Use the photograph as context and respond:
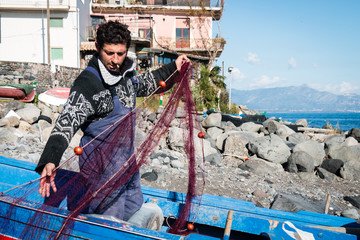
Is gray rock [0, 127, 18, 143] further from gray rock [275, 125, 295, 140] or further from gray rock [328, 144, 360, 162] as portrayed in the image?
gray rock [275, 125, 295, 140]

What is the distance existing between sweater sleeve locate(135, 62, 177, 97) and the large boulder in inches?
263

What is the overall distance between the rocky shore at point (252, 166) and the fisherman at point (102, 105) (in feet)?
10.5

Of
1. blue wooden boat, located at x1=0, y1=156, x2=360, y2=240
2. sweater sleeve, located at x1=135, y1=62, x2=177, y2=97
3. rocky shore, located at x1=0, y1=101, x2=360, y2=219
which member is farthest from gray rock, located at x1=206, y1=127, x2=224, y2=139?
sweater sleeve, located at x1=135, y1=62, x2=177, y2=97

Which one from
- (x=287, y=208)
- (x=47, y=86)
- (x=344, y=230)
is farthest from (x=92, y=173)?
(x=47, y=86)

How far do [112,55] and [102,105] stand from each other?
41cm

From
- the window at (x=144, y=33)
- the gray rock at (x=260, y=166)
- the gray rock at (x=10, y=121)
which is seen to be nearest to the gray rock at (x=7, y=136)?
the gray rock at (x=10, y=121)

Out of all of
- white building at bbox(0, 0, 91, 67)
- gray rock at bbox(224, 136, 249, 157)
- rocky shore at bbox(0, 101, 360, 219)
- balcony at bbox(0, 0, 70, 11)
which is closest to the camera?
rocky shore at bbox(0, 101, 360, 219)

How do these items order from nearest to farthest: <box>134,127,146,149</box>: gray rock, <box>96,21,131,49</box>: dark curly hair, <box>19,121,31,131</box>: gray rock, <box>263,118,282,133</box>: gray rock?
<box>96,21,131,49</box>: dark curly hair, <box>134,127,146,149</box>: gray rock, <box>19,121,31,131</box>: gray rock, <box>263,118,282,133</box>: gray rock

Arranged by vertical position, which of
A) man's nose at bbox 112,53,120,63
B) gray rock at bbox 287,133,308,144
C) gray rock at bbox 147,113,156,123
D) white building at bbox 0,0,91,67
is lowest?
gray rock at bbox 287,133,308,144

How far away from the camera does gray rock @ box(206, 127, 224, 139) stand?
473 inches

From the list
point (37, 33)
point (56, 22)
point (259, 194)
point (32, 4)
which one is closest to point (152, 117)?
point (259, 194)

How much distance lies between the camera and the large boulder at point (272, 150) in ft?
29.8

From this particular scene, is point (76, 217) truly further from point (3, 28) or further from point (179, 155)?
point (3, 28)

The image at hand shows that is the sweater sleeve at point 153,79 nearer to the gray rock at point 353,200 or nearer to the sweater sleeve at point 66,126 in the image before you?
the sweater sleeve at point 66,126
